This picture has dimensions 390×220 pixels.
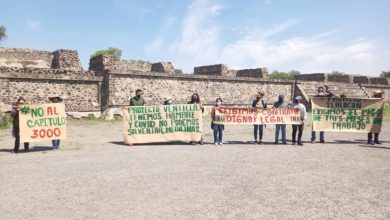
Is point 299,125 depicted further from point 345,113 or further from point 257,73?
point 257,73

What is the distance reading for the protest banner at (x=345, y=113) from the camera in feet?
38.2

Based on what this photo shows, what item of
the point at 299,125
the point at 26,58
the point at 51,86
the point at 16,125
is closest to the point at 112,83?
the point at 51,86

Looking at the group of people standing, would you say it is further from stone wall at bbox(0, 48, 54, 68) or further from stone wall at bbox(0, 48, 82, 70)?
stone wall at bbox(0, 48, 54, 68)

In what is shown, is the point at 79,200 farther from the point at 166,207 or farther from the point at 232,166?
the point at 232,166

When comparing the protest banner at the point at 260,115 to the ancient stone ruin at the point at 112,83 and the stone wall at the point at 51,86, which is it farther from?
the stone wall at the point at 51,86

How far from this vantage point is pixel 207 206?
4.60 metres

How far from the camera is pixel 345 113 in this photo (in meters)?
11.8

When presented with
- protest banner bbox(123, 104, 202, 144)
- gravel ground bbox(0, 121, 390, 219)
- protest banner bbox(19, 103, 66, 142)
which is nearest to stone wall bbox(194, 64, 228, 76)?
protest banner bbox(123, 104, 202, 144)

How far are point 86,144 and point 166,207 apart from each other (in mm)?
6917

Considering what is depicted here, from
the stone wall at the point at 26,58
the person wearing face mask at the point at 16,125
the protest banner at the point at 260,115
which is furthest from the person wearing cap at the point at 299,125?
the stone wall at the point at 26,58

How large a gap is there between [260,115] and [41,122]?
22.7ft

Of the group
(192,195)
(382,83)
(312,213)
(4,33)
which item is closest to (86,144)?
(192,195)

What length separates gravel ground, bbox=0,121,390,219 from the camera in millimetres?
4426

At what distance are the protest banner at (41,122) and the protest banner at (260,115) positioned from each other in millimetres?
5153
